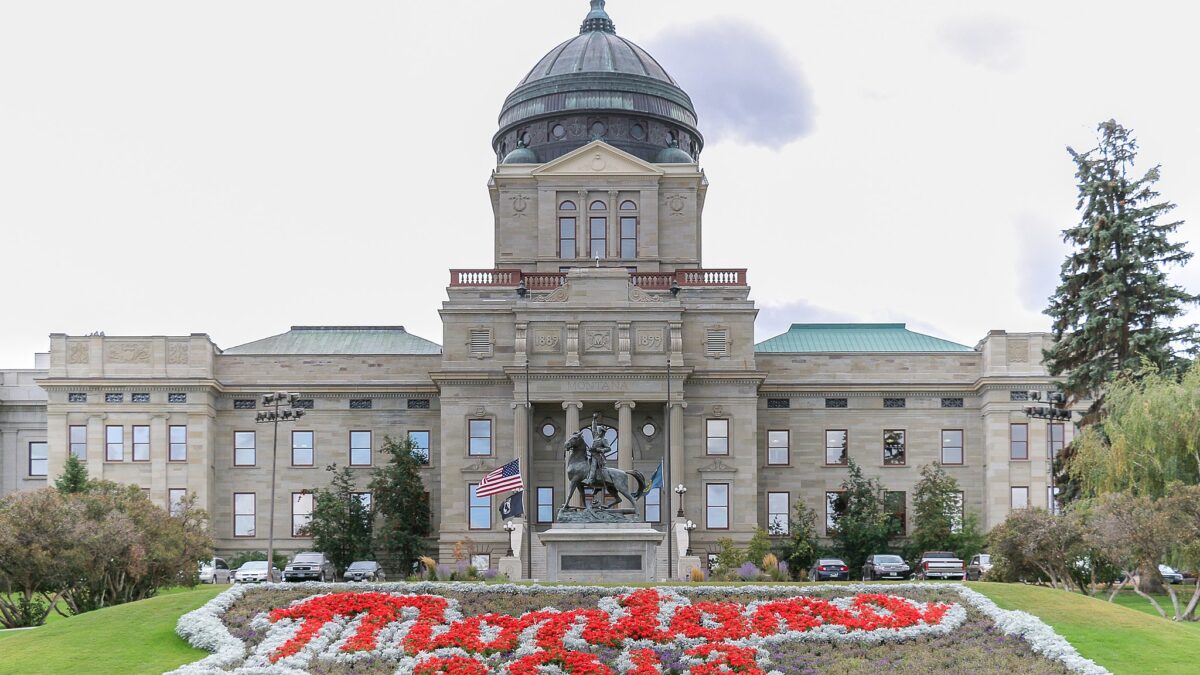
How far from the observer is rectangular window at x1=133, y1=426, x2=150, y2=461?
7900cm

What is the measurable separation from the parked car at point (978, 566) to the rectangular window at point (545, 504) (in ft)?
66.2

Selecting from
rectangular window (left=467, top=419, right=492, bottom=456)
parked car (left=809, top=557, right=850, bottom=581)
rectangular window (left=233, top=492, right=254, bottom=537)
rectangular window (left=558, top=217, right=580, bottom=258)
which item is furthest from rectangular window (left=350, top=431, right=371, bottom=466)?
parked car (left=809, top=557, right=850, bottom=581)

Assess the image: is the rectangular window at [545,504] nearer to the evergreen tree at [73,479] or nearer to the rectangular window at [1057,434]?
the evergreen tree at [73,479]

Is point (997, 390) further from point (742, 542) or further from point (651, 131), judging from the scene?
point (651, 131)

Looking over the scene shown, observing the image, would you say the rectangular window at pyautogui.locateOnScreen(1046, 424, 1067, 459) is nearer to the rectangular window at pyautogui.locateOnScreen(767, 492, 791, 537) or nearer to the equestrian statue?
the rectangular window at pyautogui.locateOnScreen(767, 492, 791, 537)

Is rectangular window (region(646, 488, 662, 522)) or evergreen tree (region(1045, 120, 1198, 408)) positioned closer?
evergreen tree (region(1045, 120, 1198, 408))

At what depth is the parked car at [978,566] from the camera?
67062mm

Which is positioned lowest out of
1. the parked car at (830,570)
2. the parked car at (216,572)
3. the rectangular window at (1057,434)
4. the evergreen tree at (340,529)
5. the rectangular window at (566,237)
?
the parked car at (216,572)

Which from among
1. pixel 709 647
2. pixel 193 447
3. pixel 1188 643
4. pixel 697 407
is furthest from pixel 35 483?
pixel 1188 643

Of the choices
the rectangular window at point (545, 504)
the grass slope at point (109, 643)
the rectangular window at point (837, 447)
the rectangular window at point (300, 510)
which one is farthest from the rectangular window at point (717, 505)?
the grass slope at point (109, 643)

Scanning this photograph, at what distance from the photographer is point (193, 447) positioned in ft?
259

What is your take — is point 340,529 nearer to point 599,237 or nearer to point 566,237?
point 566,237

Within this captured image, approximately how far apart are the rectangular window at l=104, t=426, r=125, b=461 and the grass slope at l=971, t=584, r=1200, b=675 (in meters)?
51.5

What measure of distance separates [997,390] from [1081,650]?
153 feet
